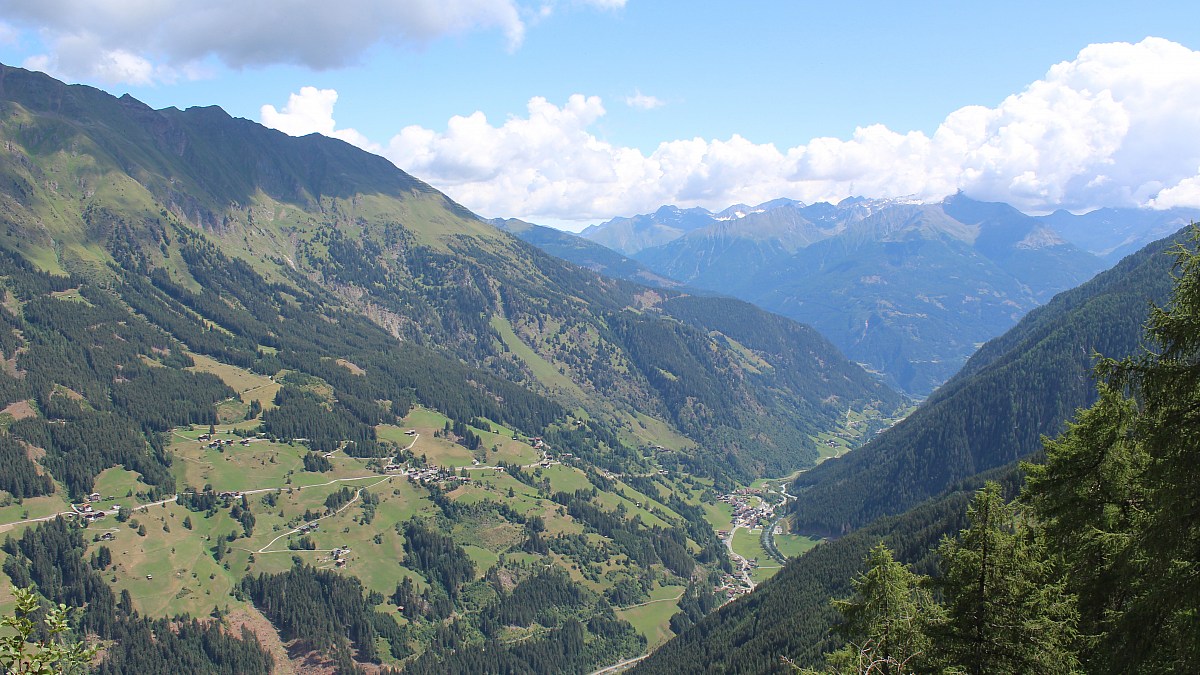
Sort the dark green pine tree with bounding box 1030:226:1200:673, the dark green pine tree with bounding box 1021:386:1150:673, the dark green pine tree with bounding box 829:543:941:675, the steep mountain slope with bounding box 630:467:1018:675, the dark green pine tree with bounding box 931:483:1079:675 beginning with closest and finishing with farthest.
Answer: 1. the dark green pine tree with bounding box 1030:226:1200:673
2. the dark green pine tree with bounding box 931:483:1079:675
3. the dark green pine tree with bounding box 1021:386:1150:673
4. the dark green pine tree with bounding box 829:543:941:675
5. the steep mountain slope with bounding box 630:467:1018:675

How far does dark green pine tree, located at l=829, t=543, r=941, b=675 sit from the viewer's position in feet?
91.6

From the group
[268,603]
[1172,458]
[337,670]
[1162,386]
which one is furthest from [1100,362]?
[268,603]

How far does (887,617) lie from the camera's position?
104ft

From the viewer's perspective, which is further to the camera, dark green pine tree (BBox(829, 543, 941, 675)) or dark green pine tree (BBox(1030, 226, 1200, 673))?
dark green pine tree (BBox(829, 543, 941, 675))

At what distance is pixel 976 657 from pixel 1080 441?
1215cm

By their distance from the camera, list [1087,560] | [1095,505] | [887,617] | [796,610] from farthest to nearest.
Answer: [796,610]
[887,617]
[1095,505]
[1087,560]

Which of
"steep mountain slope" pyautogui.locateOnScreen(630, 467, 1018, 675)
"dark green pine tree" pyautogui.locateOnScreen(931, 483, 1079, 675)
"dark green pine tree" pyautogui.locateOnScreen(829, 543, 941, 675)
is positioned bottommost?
"steep mountain slope" pyautogui.locateOnScreen(630, 467, 1018, 675)

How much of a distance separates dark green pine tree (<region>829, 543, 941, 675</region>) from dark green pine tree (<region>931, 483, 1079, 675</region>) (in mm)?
1105

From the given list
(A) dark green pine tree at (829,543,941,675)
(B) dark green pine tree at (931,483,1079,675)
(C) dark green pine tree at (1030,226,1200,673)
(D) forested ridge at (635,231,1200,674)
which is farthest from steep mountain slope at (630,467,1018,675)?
(B) dark green pine tree at (931,483,1079,675)

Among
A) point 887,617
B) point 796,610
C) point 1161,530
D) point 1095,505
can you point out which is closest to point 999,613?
point 887,617

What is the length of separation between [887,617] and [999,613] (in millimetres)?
6408

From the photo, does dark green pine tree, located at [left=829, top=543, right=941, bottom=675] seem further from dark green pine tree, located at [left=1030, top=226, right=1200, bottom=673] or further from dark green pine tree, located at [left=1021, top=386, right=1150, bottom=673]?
dark green pine tree, located at [left=1030, top=226, right=1200, bottom=673]

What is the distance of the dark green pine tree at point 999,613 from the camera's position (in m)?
25.4

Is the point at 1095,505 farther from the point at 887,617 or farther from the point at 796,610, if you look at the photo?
the point at 796,610
